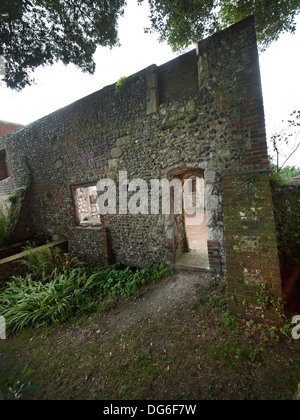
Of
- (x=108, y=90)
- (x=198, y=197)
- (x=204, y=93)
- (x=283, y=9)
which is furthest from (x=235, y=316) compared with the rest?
(x=198, y=197)

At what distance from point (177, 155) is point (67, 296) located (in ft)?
12.9

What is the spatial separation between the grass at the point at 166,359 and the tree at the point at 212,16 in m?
6.38

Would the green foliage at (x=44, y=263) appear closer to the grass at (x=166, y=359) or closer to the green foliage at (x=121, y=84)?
the grass at (x=166, y=359)

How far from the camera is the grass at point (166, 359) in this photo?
1.65 meters

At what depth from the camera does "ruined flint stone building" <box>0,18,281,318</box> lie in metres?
2.40

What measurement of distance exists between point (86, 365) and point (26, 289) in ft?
8.66

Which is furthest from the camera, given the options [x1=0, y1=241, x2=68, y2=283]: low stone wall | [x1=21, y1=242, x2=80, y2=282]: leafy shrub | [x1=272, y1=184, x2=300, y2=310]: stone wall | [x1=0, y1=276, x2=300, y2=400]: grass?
[x1=21, y1=242, x2=80, y2=282]: leafy shrub

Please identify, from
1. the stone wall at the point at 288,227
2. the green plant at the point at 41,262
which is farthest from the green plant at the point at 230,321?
the green plant at the point at 41,262

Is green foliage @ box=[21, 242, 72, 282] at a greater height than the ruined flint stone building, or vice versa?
the ruined flint stone building

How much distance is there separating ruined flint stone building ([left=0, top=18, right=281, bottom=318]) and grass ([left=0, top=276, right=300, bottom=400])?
515 mm

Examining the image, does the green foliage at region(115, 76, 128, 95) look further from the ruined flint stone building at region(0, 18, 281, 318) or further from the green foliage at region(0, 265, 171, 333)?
the green foliage at region(0, 265, 171, 333)

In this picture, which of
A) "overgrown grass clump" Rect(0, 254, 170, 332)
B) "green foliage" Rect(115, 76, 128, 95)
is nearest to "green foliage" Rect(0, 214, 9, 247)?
"overgrown grass clump" Rect(0, 254, 170, 332)

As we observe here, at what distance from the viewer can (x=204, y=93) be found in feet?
10.6

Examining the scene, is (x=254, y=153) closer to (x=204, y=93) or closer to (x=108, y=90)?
(x=204, y=93)
